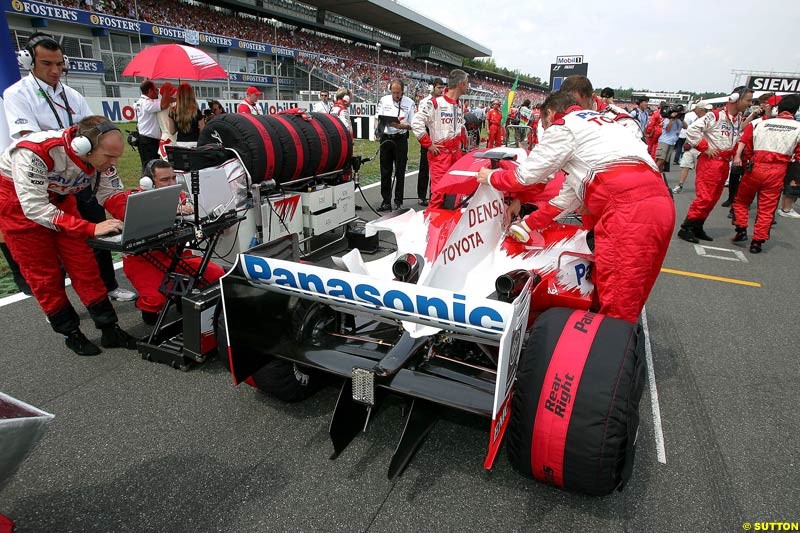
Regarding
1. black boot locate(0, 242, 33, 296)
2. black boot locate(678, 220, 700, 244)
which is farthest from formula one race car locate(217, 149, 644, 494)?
black boot locate(678, 220, 700, 244)

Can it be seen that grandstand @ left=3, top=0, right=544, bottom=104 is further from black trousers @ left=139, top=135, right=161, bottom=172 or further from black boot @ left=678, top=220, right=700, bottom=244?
black boot @ left=678, top=220, right=700, bottom=244

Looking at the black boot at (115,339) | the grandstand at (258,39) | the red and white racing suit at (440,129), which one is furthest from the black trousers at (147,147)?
the grandstand at (258,39)

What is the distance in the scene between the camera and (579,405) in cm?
181

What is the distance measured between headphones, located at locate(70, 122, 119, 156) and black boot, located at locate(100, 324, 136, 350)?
123 centimetres

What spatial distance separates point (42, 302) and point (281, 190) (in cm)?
227

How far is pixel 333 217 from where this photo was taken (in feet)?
17.7

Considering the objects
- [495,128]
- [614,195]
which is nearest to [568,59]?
[495,128]

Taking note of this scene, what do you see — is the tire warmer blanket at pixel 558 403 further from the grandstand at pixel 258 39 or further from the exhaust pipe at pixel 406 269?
the grandstand at pixel 258 39

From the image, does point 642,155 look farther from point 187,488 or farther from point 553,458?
point 187,488

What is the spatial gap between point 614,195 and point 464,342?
1.16 meters

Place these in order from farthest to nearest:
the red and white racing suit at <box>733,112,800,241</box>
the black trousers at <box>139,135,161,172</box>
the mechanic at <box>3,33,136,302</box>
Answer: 1. the black trousers at <box>139,135,161,172</box>
2. the red and white racing suit at <box>733,112,800,241</box>
3. the mechanic at <box>3,33,136,302</box>

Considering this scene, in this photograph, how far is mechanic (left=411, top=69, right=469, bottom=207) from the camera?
6.51m

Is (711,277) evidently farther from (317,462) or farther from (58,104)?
(58,104)

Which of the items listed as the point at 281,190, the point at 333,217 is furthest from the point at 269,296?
the point at 333,217
